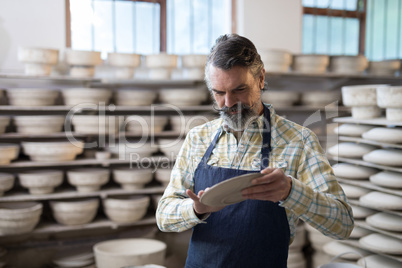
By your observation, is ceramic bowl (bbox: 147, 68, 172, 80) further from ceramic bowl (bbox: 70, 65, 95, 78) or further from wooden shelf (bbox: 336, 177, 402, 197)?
wooden shelf (bbox: 336, 177, 402, 197)

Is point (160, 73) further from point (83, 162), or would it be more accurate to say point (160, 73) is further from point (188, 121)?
point (83, 162)

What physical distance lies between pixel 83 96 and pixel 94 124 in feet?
0.82

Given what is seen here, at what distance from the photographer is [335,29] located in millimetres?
4770

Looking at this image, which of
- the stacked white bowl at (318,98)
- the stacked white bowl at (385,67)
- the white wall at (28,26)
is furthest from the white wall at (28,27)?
the stacked white bowl at (385,67)

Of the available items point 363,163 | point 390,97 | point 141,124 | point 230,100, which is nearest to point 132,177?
point 141,124

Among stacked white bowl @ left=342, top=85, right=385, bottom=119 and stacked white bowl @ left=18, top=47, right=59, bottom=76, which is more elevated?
stacked white bowl @ left=18, top=47, right=59, bottom=76

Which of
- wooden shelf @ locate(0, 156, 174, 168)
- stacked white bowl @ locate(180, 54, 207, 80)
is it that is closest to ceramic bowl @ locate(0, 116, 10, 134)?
wooden shelf @ locate(0, 156, 174, 168)

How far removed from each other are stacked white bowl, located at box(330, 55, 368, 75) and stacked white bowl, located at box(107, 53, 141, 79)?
6.50 ft

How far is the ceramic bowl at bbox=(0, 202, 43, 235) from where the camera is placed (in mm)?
3197

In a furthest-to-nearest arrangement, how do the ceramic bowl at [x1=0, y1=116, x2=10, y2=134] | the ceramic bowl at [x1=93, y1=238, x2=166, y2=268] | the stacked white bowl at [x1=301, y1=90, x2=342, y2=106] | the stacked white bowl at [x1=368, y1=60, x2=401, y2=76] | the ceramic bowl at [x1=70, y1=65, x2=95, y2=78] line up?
the stacked white bowl at [x1=368, y1=60, x2=401, y2=76]
the stacked white bowl at [x1=301, y1=90, x2=342, y2=106]
the ceramic bowl at [x1=70, y1=65, x2=95, y2=78]
the ceramic bowl at [x1=0, y1=116, x2=10, y2=134]
the ceramic bowl at [x1=93, y1=238, x2=166, y2=268]

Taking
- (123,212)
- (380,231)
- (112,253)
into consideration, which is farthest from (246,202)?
(123,212)

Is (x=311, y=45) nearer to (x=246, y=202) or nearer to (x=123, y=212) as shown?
(x=123, y=212)

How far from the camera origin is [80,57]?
11.3 feet

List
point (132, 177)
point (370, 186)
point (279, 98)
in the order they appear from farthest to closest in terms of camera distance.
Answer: point (279, 98), point (132, 177), point (370, 186)
